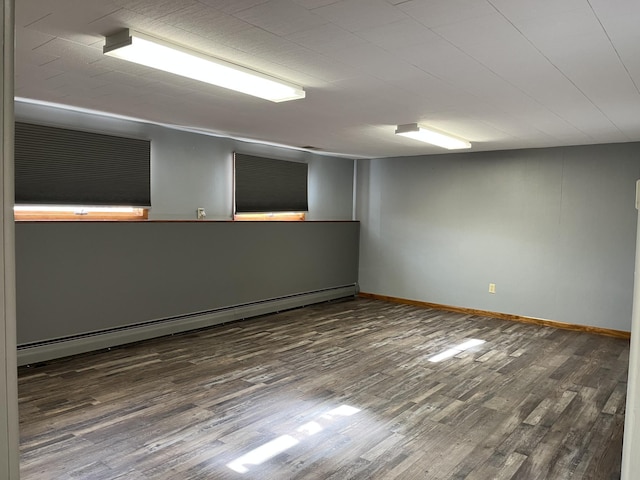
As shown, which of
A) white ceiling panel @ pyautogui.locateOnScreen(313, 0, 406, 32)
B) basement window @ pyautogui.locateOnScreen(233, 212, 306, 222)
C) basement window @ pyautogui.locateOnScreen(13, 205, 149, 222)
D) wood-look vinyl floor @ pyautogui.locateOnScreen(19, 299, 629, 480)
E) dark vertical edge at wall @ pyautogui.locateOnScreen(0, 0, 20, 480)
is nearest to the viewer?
dark vertical edge at wall @ pyautogui.locateOnScreen(0, 0, 20, 480)

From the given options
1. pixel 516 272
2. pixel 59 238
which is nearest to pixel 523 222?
pixel 516 272

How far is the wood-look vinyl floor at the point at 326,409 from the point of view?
8.75 ft

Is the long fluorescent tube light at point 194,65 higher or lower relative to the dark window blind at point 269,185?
higher

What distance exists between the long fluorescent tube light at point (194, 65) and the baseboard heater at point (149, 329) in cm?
294

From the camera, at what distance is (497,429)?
317cm

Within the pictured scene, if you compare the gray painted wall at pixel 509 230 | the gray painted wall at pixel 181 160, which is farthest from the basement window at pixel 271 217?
the gray painted wall at pixel 509 230

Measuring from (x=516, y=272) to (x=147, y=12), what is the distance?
569cm

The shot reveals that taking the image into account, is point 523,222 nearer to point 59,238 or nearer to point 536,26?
point 536,26

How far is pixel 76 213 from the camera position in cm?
468

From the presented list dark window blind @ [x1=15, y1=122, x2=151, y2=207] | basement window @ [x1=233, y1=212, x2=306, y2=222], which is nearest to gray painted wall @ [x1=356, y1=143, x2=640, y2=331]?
basement window @ [x1=233, y1=212, x2=306, y2=222]

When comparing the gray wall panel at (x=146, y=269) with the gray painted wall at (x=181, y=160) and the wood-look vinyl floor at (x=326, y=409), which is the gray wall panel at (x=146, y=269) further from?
the wood-look vinyl floor at (x=326, y=409)

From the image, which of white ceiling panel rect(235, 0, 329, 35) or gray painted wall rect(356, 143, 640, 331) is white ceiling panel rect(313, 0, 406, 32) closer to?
white ceiling panel rect(235, 0, 329, 35)

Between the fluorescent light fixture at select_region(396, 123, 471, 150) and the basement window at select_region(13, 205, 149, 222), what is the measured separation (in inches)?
113

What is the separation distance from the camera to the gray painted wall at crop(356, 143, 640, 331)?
225 inches
